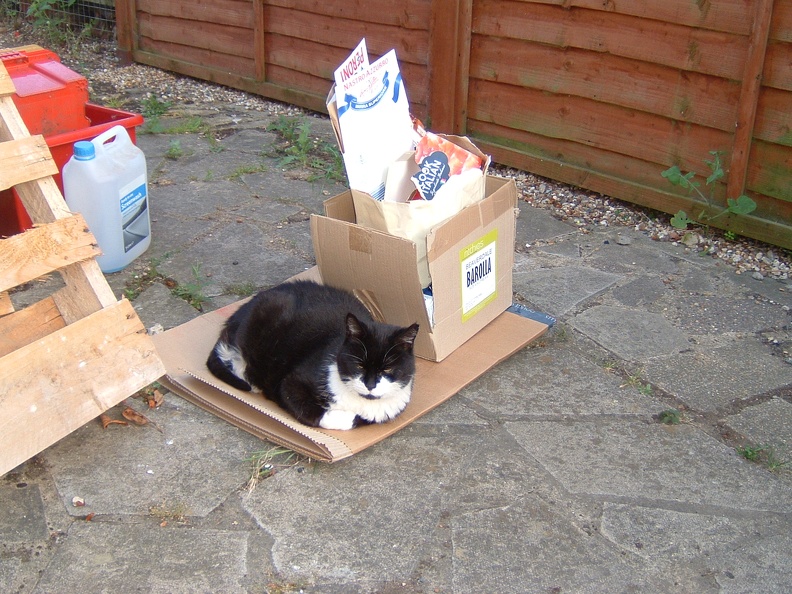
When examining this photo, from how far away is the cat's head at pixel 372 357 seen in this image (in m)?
2.33

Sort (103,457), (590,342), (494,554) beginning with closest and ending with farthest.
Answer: (494,554)
(103,457)
(590,342)

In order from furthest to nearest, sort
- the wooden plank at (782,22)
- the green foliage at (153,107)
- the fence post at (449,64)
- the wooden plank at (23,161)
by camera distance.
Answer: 1. the green foliage at (153,107)
2. the fence post at (449,64)
3. the wooden plank at (782,22)
4. the wooden plank at (23,161)

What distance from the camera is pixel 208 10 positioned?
6285mm

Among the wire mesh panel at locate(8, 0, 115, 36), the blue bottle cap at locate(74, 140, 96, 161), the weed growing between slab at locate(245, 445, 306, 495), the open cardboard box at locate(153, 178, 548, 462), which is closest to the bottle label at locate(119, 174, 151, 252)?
the blue bottle cap at locate(74, 140, 96, 161)

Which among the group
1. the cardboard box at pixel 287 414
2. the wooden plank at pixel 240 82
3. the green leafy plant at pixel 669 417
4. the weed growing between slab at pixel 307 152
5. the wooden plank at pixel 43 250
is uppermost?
Answer: the wooden plank at pixel 43 250

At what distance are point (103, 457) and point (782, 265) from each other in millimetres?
3089

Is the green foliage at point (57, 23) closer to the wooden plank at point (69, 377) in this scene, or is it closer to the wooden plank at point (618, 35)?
the wooden plank at point (618, 35)

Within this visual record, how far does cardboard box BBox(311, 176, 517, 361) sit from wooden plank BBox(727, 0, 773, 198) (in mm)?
1426

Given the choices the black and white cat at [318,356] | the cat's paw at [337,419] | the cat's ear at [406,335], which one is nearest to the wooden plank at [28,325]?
the black and white cat at [318,356]

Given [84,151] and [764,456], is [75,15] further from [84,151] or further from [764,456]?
[764,456]

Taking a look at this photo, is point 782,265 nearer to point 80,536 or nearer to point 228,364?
point 228,364

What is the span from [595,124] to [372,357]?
103 inches

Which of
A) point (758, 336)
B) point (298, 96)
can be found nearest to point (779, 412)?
point (758, 336)

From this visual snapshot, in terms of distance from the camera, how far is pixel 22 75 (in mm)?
3484
